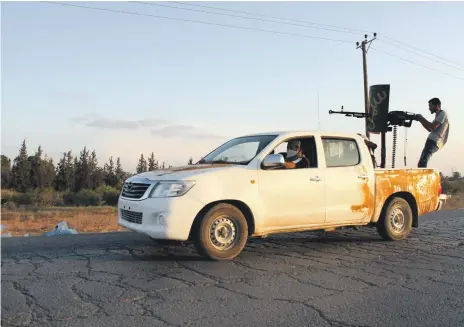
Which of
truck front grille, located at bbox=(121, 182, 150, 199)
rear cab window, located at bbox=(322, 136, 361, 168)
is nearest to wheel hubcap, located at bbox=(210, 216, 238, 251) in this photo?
truck front grille, located at bbox=(121, 182, 150, 199)

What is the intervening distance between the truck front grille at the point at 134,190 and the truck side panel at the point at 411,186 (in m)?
4.06

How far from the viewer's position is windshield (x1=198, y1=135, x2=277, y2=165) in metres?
7.26

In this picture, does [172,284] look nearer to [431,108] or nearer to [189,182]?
[189,182]

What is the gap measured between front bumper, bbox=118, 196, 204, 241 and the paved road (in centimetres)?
43

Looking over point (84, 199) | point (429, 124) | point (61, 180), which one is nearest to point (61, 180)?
point (61, 180)

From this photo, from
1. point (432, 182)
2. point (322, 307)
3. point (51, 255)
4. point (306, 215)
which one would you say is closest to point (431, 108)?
point (432, 182)

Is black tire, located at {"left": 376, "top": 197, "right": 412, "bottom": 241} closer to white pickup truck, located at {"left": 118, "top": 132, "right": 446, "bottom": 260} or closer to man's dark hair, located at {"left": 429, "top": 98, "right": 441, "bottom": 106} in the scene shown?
white pickup truck, located at {"left": 118, "top": 132, "right": 446, "bottom": 260}

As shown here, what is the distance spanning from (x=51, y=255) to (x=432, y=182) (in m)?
6.98

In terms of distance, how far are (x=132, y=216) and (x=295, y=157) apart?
8.83ft

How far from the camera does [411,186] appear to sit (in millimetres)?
8781

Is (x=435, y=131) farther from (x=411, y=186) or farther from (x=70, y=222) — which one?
(x=70, y=222)

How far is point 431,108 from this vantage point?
33.8 feet

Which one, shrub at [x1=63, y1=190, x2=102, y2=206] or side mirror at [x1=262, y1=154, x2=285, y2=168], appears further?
shrub at [x1=63, y1=190, x2=102, y2=206]

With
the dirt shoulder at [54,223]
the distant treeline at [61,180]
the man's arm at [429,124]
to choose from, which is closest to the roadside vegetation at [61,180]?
the distant treeline at [61,180]
